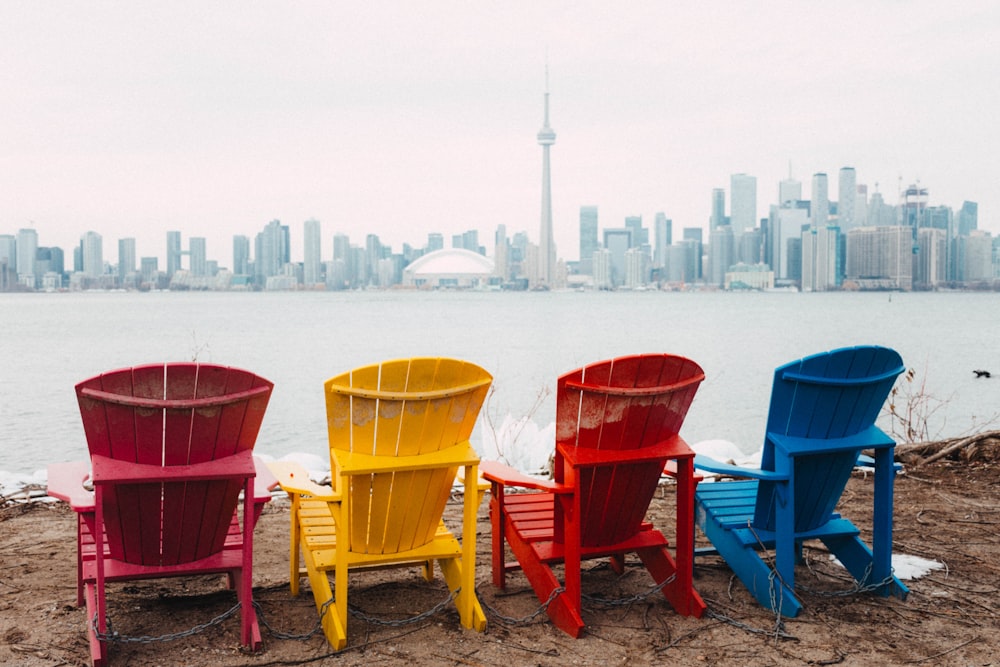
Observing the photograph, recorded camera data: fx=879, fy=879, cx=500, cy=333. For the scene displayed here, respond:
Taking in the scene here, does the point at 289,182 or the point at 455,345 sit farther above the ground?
the point at 289,182

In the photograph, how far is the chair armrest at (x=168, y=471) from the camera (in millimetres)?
3329

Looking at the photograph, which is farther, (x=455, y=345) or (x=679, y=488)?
(x=455, y=345)

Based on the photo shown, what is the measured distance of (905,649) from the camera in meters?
3.69

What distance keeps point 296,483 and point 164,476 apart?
0.58m

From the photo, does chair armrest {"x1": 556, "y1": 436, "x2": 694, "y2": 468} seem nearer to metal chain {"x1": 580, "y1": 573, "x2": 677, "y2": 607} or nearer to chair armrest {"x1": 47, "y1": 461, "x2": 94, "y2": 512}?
metal chain {"x1": 580, "y1": 573, "x2": 677, "y2": 607}

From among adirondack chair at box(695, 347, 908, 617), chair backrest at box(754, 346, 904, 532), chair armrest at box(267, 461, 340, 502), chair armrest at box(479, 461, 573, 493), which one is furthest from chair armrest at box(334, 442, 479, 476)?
chair backrest at box(754, 346, 904, 532)

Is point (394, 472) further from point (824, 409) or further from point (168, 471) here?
point (824, 409)

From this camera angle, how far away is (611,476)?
3877 millimetres

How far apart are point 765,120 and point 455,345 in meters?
83.6

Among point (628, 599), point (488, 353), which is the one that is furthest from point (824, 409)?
point (488, 353)

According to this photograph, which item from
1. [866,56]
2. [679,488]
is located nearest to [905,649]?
→ [679,488]

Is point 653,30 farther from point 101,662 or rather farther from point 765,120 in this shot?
point 765,120

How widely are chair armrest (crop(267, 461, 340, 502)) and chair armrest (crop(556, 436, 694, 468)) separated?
39.3 inches

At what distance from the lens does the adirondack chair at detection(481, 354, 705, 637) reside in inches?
147
